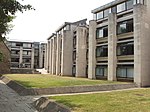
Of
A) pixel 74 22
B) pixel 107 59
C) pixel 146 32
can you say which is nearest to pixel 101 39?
pixel 107 59

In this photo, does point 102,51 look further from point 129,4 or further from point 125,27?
point 129,4

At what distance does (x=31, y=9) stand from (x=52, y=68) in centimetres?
5671

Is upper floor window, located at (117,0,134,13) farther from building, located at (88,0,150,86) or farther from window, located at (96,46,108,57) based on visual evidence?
window, located at (96,46,108,57)

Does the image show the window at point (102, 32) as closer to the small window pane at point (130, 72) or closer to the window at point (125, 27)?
the window at point (125, 27)

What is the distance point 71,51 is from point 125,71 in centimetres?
2438

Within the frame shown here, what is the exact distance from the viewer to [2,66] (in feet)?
213

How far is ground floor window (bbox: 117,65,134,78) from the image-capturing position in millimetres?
A: 36597

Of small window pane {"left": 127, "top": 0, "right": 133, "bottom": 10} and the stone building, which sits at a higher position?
small window pane {"left": 127, "top": 0, "right": 133, "bottom": 10}

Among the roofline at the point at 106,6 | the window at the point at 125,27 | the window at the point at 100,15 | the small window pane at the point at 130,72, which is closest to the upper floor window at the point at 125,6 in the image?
the roofline at the point at 106,6

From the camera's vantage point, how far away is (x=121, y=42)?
3894cm

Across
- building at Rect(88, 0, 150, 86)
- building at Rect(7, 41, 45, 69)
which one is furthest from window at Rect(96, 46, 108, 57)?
building at Rect(7, 41, 45, 69)

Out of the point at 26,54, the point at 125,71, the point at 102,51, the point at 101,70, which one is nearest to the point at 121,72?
the point at 125,71

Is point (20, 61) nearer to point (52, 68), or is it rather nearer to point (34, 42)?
point (34, 42)

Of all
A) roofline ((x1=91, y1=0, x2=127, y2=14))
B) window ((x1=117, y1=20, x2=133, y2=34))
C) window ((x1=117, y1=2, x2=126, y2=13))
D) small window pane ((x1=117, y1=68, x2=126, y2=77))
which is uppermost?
roofline ((x1=91, y1=0, x2=127, y2=14))
